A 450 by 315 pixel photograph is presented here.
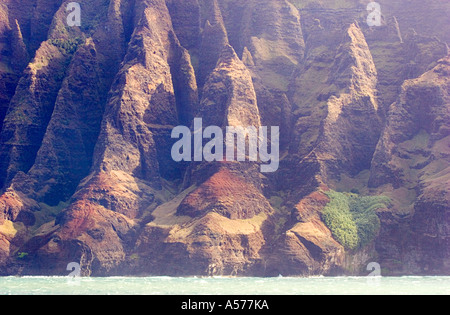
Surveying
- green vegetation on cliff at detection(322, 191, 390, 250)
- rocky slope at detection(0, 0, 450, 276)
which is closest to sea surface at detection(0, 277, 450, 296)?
rocky slope at detection(0, 0, 450, 276)

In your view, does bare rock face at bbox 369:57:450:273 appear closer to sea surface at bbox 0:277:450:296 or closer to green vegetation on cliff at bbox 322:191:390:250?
green vegetation on cliff at bbox 322:191:390:250

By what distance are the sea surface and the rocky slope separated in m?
8.23

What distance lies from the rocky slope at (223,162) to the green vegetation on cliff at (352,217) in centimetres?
29

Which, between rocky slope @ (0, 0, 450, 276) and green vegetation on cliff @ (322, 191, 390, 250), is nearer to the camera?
rocky slope @ (0, 0, 450, 276)

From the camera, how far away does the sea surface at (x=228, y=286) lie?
112 meters

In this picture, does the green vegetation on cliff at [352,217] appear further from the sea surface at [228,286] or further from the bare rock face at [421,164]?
the sea surface at [228,286]

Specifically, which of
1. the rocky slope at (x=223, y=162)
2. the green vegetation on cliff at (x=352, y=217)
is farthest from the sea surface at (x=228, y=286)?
the green vegetation on cliff at (x=352, y=217)

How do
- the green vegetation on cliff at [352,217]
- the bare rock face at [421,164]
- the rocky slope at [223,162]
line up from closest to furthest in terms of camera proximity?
the bare rock face at [421,164] → the rocky slope at [223,162] → the green vegetation on cliff at [352,217]

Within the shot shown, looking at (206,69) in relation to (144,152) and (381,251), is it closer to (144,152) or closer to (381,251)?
(144,152)

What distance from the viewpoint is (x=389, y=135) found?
542 feet

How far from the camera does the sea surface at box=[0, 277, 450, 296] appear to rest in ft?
367

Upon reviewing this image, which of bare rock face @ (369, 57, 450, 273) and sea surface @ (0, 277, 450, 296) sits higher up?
bare rock face @ (369, 57, 450, 273)

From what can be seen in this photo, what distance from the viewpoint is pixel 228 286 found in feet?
401

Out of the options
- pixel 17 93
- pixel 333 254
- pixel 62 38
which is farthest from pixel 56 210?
pixel 333 254
